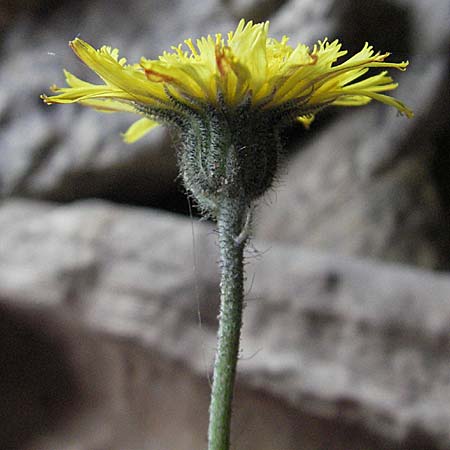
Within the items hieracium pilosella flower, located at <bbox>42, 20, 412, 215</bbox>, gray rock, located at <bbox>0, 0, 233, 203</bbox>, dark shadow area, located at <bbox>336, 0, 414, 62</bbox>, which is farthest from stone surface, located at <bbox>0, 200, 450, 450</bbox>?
hieracium pilosella flower, located at <bbox>42, 20, 412, 215</bbox>

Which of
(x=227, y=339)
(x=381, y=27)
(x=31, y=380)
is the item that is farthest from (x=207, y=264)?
(x=227, y=339)

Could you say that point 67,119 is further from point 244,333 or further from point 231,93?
point 231,93

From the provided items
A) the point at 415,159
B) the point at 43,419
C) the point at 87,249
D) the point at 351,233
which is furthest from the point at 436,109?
the point at 43,419

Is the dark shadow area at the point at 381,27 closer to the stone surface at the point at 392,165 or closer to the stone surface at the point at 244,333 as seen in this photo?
the stone surface at the point at 392,165

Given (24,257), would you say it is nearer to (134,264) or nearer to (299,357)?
(134,264)

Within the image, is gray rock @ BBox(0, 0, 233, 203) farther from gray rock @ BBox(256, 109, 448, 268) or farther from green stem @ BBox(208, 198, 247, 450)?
green stem @ BBox(208, 198, 247, 450)
